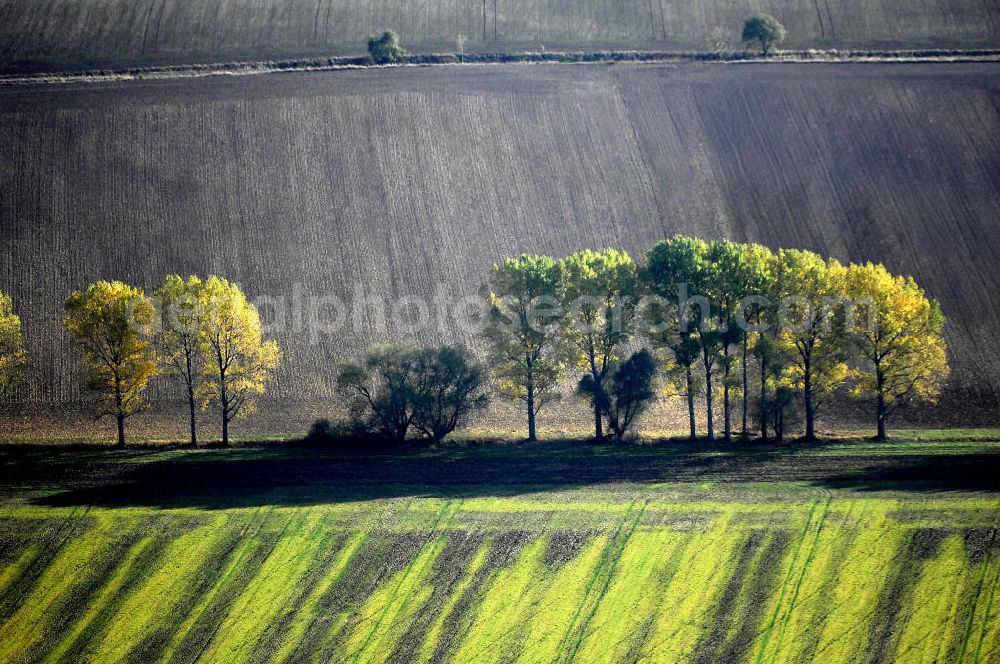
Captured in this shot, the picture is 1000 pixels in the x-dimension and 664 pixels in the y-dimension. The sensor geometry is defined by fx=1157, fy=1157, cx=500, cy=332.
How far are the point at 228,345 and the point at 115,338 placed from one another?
256 inches

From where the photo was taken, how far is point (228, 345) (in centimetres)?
6844

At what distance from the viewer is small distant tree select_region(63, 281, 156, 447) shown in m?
67.5

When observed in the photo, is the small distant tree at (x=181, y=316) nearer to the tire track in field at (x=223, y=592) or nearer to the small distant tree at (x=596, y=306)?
the tire track in field at (x=223, y=592)

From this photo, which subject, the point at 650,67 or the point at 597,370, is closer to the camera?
the point at 597,370

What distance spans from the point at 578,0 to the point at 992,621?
84888 millimetres

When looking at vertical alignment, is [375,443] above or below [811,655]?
above

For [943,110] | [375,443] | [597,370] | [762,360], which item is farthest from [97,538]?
[943,110]

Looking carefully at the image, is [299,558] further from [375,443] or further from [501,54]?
[501,54]

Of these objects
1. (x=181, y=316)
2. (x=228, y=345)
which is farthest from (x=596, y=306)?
(x=181, y=316)

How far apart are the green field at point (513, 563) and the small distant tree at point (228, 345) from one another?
814 cm

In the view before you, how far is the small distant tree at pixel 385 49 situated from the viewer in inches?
4215

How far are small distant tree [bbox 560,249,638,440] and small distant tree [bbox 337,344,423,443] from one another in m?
9.38

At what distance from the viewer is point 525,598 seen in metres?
49.8

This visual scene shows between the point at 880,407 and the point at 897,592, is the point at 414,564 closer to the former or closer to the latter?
the point at 897,592
